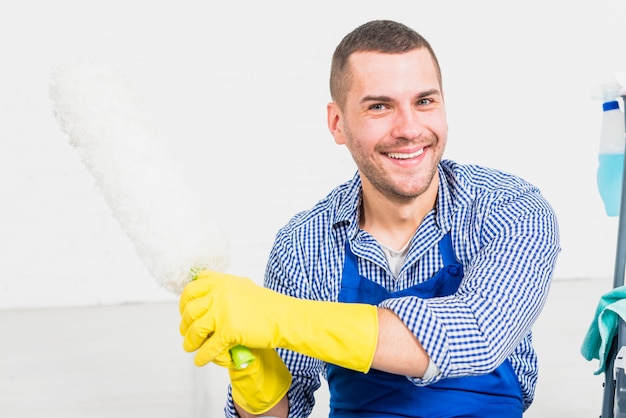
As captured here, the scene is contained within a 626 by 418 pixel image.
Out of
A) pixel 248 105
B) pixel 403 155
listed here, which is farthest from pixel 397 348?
pixel 248 105

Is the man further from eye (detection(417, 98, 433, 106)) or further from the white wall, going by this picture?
the white wall

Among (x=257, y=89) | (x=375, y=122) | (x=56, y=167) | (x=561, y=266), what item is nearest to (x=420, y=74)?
(x=375, y=122)

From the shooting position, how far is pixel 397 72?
1695mm

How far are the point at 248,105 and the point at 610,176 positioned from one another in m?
2.65

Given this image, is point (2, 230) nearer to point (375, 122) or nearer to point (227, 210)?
point (227, 210)

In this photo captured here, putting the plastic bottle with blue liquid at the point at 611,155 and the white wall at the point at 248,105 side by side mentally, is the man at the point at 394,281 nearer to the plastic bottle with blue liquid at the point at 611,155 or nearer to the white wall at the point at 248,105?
the plastic bottle with blue liquid at the point at 611,155

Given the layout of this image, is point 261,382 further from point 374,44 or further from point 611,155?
point 611,155

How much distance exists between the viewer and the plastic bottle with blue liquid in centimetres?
201

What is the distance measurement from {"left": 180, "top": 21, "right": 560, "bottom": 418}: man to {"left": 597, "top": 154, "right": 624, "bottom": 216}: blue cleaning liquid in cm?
45

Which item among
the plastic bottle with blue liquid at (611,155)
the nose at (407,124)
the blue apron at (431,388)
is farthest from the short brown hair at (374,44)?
the plastic bottle with blue liquid at (611,155)

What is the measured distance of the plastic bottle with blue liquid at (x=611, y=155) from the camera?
2006 millimetres

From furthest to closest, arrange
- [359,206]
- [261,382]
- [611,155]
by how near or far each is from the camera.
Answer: [611,155] → [359,206] → [261,382]

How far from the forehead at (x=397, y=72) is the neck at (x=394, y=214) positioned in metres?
0.21

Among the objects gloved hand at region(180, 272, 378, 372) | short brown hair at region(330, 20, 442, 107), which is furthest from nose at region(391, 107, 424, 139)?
gloved hand at region(180, 272, 378, 372)
